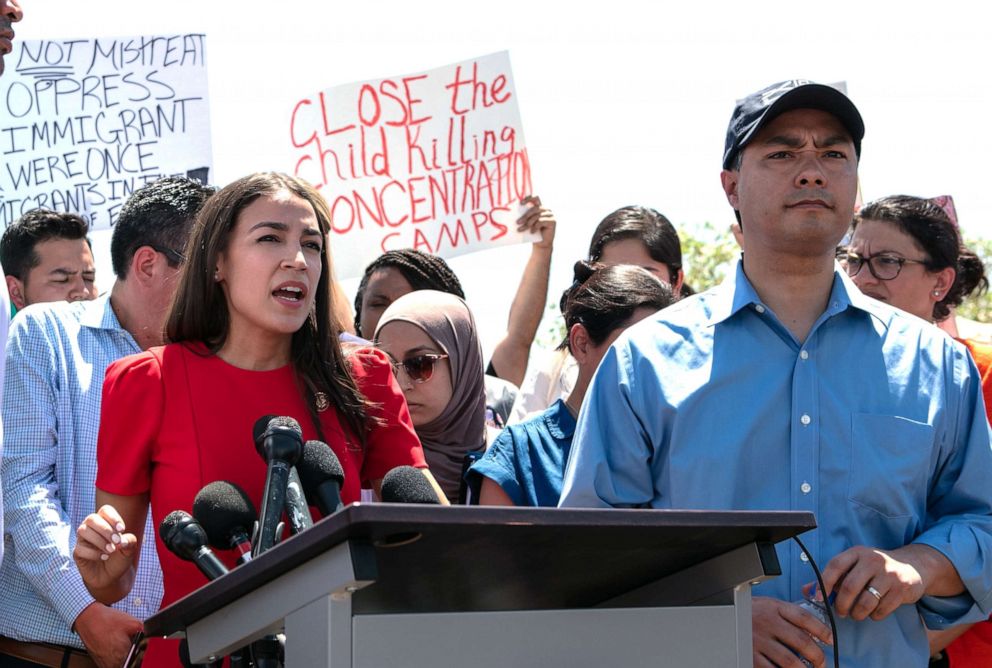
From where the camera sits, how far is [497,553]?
1850 millimetres

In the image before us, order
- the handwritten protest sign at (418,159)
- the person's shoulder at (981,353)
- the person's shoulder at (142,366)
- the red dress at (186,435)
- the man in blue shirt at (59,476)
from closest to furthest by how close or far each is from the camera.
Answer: the red dress at (186,435) < the person's shoulder at (142,366) < the man in blue shirt at (59,476) < the person's shoulder at (981,353) < the handwritten protest sign at (418,159)

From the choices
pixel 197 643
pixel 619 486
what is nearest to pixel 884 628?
pixel 619 486

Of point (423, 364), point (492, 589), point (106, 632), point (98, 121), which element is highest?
point (98, 121)

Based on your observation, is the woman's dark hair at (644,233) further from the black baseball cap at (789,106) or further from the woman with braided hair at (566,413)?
the black baseball cap at (789,106)

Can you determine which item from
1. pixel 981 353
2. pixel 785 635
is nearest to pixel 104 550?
pixel 785 635

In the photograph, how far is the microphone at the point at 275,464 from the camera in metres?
2.09

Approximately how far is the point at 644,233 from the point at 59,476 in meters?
2.89

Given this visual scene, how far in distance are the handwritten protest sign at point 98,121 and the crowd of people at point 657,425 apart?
2750 millimetres

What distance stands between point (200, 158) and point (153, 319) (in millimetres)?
2510

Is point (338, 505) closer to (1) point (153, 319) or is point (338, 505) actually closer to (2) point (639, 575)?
(2) point (639, 575)

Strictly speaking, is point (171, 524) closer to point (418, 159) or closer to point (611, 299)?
point (611, 299)

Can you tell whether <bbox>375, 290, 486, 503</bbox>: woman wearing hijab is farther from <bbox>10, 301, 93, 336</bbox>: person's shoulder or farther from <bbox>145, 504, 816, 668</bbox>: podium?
<bbox>145, 504, 816, 668</bbox>: podium

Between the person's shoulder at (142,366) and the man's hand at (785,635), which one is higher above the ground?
the person's shoulder at (142,366)

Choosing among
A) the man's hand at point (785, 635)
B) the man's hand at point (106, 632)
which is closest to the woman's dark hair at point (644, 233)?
the man's hand at point (106, 632)
